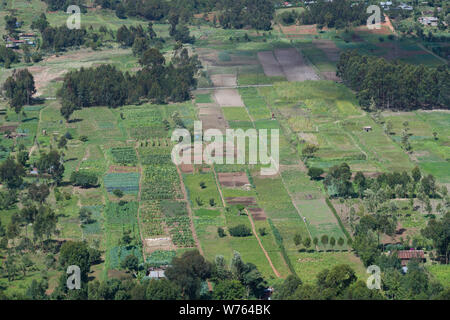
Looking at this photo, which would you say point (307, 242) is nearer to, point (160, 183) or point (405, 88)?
point (160, 183)

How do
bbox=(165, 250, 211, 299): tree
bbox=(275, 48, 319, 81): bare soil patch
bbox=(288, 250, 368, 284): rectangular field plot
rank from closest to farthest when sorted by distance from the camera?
bbox=(165, 250, 211, 299): tree → bbox=(288, 250, 368, 284): rectangular field plot → bbox=(275, 48, 319, 81): bare soil patch

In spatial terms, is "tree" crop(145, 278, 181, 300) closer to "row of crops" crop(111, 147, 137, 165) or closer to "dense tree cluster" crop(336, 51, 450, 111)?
"row of crops" crop(111, 147, 137, 165)

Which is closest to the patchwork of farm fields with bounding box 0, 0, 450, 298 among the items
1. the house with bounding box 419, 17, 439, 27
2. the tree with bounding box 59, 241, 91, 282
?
the tree with bounding box 59, 241, 91, 282

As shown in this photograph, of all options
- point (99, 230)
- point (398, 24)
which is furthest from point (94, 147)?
point (398, 24)

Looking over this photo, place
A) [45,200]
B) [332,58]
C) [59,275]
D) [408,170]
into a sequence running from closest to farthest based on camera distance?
[59,275]
[45,200]
[408,170]
[332,58]

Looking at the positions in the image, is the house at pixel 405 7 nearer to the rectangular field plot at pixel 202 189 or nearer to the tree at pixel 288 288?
the rectangular field plot at pixel 202 189
